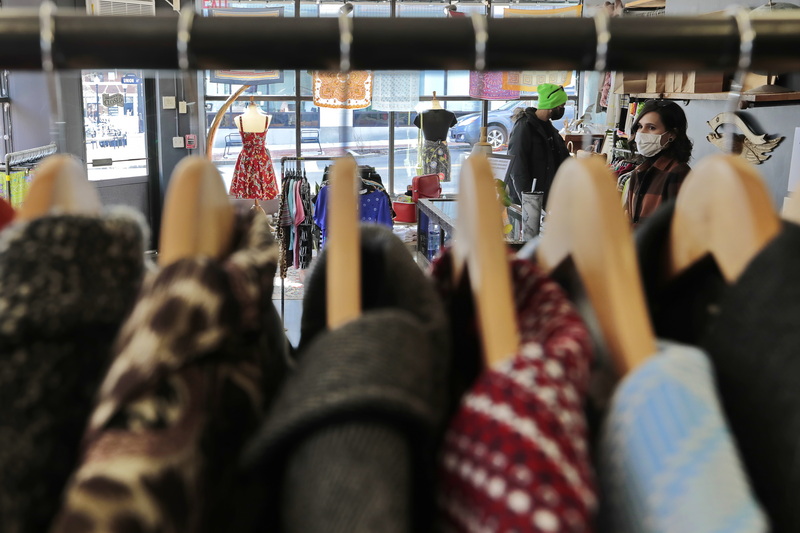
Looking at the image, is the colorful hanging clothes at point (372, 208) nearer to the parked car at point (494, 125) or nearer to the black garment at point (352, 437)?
the parked car at point (494, 125)

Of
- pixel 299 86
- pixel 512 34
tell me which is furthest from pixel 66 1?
pixel 512 34

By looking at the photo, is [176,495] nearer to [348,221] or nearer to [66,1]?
[348,221]

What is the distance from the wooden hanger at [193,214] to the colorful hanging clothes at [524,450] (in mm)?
226

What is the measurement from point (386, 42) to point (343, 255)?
0.20 m

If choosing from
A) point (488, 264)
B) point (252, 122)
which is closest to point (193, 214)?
point (488, 264)

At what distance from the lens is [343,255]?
1.85 feet

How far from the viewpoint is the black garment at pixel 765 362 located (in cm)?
53

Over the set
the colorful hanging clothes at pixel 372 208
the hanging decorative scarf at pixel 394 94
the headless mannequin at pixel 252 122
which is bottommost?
the colorful hanging clothes at pixel 372 208

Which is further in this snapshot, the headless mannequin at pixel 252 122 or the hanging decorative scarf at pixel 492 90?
the hanging decorative scarf at pixel 492 90

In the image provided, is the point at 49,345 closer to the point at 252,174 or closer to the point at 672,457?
the point at 672,457

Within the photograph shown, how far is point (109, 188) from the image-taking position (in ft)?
24.8

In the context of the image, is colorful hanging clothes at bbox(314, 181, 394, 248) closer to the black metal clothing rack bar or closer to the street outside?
the street outside

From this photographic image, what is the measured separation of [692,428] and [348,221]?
279 millimetres

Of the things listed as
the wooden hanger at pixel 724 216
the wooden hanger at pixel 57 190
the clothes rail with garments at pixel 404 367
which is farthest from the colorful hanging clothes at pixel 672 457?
the wooden hanger at pixel 57 190
